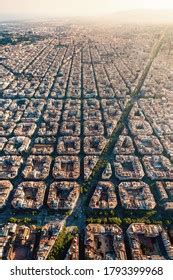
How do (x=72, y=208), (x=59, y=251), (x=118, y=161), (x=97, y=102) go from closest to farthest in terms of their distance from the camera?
1. (x=59, y=251)
2. (x=72, y=208)
3. (x=118, y=161)
4. (x=97, y=102)

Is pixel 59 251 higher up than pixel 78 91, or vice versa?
pixel 78 91

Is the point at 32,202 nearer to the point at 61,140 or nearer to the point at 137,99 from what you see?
the point at 61,140

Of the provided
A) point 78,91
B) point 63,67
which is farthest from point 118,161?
point 63,67

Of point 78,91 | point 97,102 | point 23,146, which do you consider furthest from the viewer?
point 78,91

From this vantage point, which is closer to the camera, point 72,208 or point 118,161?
point 72,208

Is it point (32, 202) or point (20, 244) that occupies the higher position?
point (32, 202)

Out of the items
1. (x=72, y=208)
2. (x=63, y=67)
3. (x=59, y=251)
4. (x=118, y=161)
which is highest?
(x=63, y=67)
